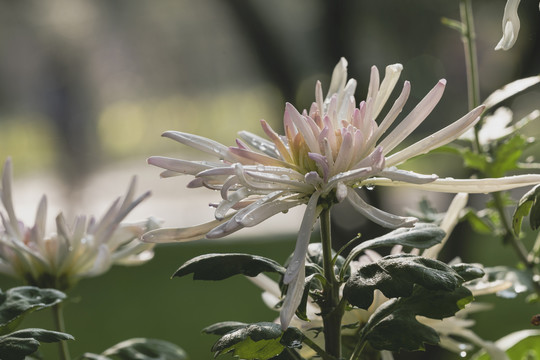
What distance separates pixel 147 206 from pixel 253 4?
2.74 m

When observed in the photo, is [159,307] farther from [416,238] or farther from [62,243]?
[416,238]

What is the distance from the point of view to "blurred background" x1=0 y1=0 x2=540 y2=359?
137 centimetres

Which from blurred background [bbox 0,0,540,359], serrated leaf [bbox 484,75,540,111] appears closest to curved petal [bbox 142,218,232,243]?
serrated leaf [bbox 484,75,540,111]

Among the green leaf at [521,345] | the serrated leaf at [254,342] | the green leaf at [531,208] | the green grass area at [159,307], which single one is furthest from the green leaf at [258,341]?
the green grass area at [159,307]

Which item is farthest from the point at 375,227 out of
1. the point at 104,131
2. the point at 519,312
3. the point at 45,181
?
the point at 104,131

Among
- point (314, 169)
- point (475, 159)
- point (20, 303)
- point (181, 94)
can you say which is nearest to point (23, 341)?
point (20, 303)

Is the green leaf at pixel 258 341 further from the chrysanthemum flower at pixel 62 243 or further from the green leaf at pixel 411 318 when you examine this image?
the chrysanthemum flower at pixel 62 243

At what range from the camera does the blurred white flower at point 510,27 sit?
0.93ft

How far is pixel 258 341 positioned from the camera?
0.31m

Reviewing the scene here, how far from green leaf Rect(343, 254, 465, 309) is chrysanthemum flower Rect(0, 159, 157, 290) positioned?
182 millimetres

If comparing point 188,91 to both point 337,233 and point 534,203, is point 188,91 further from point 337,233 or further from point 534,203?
point 534,203

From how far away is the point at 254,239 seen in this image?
256 centimetres

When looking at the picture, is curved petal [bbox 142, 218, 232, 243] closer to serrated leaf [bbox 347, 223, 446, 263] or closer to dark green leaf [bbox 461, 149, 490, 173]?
serrated leaf [bbox 347, 223, 446, 263]

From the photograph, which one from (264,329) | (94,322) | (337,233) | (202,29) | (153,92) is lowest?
(94,322)
